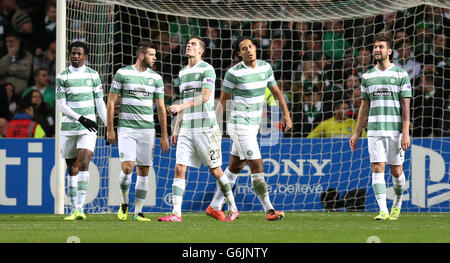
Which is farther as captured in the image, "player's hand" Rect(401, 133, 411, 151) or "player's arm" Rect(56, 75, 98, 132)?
"player's arm" Rect(56, 75, 98, 132)

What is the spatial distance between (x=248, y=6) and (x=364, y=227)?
4.78m

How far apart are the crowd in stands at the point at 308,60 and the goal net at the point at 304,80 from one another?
0.02m

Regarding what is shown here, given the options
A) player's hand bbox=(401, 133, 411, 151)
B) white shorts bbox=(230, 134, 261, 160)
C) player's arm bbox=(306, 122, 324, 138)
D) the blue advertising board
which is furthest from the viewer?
player's arm bbox=(306, 122, 324, 138)

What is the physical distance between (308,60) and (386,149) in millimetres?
4252

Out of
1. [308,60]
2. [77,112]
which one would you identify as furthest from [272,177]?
[77,112]

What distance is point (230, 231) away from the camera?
7035 mm

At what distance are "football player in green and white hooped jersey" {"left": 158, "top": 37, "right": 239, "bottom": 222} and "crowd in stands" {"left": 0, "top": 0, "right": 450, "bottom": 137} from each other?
12.4 feet

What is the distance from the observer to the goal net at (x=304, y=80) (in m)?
11.1

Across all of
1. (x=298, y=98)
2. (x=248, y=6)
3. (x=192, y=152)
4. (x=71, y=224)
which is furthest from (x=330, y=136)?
(x=71, y=224)

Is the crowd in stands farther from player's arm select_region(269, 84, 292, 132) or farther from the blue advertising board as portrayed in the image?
player's arm select_region(269, 84, 292, 132)

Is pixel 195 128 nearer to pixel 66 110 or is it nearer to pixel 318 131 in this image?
pixel 66 110

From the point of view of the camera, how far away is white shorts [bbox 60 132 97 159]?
905cm

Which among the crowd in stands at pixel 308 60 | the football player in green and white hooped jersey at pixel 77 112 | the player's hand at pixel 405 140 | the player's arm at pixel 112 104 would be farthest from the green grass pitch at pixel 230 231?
the crowd in stands at pixel 308 60

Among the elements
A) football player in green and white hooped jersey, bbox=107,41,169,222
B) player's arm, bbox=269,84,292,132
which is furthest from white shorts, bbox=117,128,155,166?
player's arm, bbox=269,84,292,132
